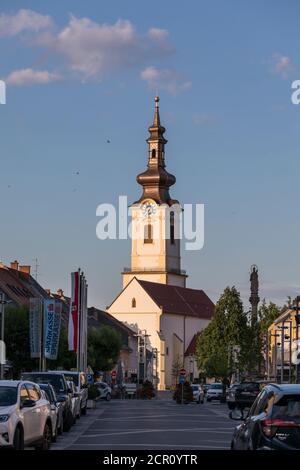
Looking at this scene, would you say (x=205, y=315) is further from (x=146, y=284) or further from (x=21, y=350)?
(x=21, y=350)

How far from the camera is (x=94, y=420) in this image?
44.8 meters

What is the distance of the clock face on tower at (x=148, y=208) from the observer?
17225 centimetres

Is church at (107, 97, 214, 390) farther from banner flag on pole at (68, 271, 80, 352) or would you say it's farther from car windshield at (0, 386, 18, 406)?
car windshield at (0, 386, 18, 406)

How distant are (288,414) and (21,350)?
67.7 metres

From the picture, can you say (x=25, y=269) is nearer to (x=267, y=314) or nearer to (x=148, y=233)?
(x=267, y=314)

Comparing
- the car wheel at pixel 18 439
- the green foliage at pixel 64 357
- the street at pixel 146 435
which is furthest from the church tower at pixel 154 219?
the car wheel at pixel 18 439

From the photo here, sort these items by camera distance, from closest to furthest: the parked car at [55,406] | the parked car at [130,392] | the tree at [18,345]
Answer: the parked car at [55,406] → the tree at [18,345] → the parked car at [130,392]

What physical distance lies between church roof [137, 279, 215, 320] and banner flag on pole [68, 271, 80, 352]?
9611cm

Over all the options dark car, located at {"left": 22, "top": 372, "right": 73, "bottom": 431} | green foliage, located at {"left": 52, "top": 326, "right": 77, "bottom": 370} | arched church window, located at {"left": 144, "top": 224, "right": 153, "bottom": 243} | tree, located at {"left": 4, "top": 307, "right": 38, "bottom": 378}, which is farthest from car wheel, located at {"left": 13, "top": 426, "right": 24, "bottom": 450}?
arched church window, located at {"left": 144, "top": 224, "right": 153, "bottom": 243}

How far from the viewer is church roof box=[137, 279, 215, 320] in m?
168

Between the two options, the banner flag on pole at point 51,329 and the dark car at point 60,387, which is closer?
the dark car at point 60,387

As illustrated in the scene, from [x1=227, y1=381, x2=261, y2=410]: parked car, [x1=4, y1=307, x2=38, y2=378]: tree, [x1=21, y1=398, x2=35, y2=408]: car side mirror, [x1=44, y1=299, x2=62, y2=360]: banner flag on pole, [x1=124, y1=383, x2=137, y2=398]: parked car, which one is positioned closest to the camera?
[x1=21, y1=398, x2=35, y2=408]: car side mirror

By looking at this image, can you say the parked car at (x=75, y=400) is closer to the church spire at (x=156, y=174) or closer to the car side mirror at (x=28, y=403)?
the car side mirror at (x=28, y=403)
